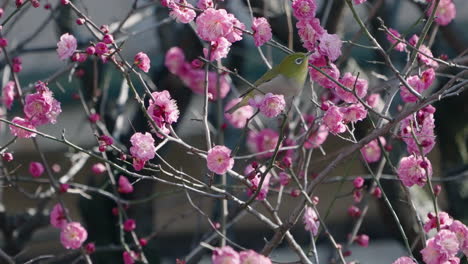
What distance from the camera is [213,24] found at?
2.31m

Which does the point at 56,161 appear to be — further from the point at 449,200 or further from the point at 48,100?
the point at 48,100

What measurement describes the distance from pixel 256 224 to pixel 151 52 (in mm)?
3452

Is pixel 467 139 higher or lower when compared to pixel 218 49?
lower

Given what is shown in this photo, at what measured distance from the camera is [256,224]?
7691mm

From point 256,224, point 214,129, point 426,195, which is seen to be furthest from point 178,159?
point 426,195

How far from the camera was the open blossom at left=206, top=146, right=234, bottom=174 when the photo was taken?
2188 mm

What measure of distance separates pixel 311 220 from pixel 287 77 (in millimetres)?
472

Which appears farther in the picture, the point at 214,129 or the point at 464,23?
the point at 464,23

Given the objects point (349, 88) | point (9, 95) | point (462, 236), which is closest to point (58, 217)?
point (9, 95)

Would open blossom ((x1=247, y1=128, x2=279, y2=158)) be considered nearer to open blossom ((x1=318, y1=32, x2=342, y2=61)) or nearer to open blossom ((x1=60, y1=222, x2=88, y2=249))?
open blossom ((x1=60, y1=222, x2=88, y2=249))

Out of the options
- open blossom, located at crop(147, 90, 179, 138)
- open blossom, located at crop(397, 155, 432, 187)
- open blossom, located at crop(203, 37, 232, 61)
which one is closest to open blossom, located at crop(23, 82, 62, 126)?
open blossom, located at crop(147, 90, 179, 138)

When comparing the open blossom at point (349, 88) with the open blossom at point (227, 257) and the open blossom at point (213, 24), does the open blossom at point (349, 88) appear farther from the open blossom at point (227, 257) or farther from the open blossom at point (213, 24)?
the open blossom at point (227, 257)

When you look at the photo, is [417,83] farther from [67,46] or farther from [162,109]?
[67,46]

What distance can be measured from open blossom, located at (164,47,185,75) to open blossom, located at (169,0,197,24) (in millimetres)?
1370
